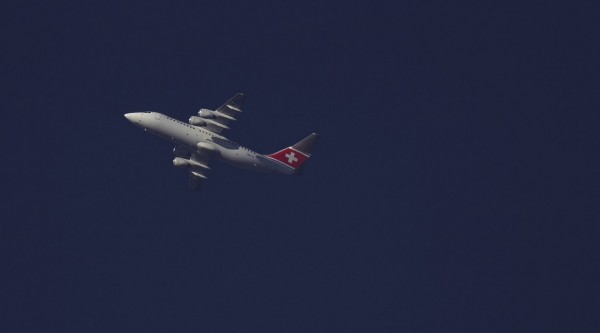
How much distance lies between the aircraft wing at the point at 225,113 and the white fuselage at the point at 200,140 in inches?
40.8

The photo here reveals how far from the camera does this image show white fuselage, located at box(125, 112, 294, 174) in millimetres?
151125

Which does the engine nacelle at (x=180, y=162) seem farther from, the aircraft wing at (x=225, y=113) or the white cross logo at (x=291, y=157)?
the white cross logo at (x=291, y=157)

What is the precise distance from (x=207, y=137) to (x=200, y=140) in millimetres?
1072

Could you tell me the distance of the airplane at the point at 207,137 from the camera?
151250 millimetres

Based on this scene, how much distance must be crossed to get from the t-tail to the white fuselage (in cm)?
310

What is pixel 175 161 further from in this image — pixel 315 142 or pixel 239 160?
pixel 315 142

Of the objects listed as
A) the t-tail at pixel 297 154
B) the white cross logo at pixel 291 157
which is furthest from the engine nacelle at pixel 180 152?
the white cross logo at pixel 291 157

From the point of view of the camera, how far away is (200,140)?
151750mm

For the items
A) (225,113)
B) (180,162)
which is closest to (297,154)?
(225,113)

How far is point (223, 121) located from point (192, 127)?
173 inches

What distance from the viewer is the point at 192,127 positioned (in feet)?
500

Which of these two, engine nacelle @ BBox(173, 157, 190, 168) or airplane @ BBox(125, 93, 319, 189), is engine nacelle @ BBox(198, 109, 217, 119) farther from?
engine nacelle @ BBox(173, 157, 190, 168)

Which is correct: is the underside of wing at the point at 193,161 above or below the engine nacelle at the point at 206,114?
below

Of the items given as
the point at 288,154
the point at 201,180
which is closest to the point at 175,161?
the point at 201,180
